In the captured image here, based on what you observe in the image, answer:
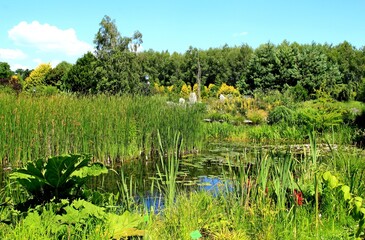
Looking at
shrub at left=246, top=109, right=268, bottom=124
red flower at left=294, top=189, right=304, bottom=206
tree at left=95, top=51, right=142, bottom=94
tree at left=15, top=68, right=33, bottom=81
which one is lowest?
red flower at left=294, top=189, right=304, bottom=206

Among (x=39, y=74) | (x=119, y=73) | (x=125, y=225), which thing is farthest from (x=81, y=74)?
(x=125, y=225)

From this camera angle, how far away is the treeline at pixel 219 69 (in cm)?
1961

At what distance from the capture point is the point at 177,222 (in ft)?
11.2

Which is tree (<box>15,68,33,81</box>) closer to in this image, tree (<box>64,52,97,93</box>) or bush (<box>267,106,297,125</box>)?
tree (<box>64,52,97,93</box>)

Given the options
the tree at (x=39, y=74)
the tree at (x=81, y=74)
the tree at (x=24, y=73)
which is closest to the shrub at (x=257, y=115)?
the tree at (x=81, y=74)

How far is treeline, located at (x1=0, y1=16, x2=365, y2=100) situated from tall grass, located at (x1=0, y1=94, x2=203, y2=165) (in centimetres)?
533

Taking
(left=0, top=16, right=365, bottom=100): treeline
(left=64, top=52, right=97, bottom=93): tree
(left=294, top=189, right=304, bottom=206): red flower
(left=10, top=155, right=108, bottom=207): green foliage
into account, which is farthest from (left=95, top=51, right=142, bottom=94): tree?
(left=10, top=155, right=108, bottom=207): green foliage

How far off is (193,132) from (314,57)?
70.9ft

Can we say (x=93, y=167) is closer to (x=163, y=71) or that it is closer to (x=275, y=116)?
(x=275, y=116)

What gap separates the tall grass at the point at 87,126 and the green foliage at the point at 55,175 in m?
Result: 4.59

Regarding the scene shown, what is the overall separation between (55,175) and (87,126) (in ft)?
17.9

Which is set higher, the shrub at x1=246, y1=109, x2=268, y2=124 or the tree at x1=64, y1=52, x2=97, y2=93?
the tree at x1=64, y1=52, x2=97, y2=93

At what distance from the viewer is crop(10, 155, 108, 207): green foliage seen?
2.62 metres

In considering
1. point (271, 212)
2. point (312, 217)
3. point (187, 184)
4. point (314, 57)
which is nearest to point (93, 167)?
point (271, 212)
